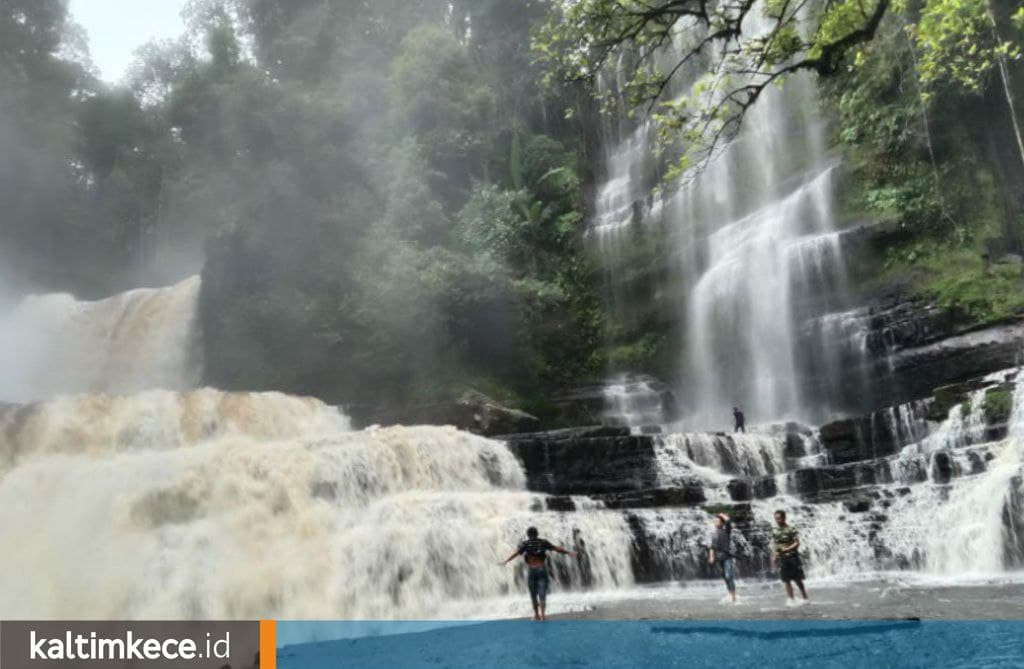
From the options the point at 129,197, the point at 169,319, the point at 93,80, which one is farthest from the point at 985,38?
the point at 93,80

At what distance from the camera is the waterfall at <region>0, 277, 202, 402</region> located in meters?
23.7

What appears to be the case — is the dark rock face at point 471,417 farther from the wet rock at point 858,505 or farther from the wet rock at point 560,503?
the wet rock at point 858,505

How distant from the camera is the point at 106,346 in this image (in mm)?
24344

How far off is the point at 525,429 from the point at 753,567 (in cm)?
846

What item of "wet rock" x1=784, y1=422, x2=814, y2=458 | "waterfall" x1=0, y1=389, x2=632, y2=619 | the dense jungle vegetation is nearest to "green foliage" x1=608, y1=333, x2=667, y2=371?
the dense jungle vegetation

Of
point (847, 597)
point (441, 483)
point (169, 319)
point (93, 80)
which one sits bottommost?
point (847, 597)

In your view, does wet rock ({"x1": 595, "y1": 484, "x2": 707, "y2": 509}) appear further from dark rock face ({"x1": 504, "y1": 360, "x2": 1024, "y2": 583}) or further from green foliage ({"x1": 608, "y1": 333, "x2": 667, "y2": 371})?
green foliage ({"x1": 608, "y1": 333, "x2": 667, "y2": 371})

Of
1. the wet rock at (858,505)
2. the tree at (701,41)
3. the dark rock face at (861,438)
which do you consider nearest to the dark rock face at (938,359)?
the dark rock face at (861,438)

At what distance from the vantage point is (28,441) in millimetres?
13758

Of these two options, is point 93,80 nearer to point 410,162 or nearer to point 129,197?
point 129,197

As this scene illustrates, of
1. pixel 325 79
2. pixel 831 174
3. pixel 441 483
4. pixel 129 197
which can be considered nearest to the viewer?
pixel 441 483

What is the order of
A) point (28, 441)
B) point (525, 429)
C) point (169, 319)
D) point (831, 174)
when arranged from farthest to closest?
point (169, 319) → point (831, 174) → point (525, 429) → point (28, 441)

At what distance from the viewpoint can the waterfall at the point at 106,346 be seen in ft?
77.7

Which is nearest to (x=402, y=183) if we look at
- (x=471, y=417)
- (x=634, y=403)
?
(x=471, y=417)
